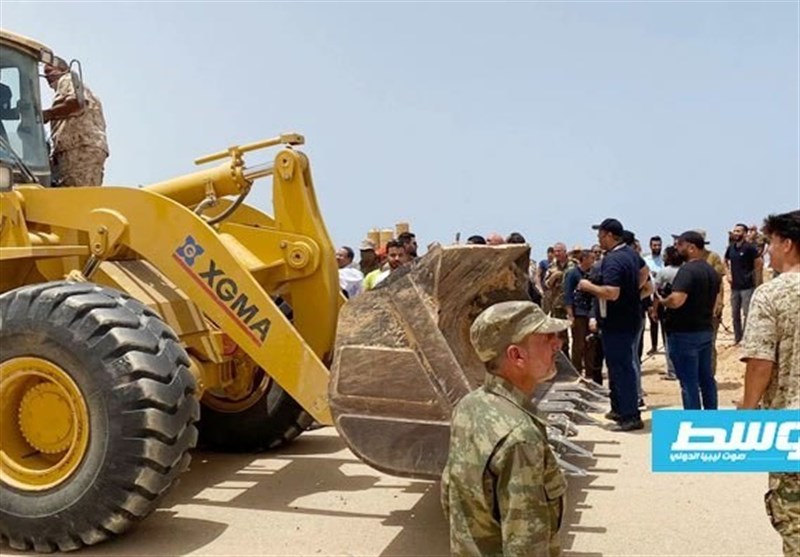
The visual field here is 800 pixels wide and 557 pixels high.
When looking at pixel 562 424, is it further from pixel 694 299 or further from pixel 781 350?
pixel 694 299

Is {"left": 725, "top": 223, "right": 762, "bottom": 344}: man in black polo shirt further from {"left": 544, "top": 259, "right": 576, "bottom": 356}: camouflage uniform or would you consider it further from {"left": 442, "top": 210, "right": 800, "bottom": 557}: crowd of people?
{"left": 442, "top": 210, "right": 800, "bottom": 557}: crowd of people

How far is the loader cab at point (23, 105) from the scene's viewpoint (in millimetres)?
6520

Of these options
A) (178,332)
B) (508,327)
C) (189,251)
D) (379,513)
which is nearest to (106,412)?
(178,332)

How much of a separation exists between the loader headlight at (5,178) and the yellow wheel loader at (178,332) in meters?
0.13

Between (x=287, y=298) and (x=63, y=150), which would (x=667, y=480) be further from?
(x=63, y=150)

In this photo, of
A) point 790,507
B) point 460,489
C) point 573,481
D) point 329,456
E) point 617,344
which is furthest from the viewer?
point 617,344

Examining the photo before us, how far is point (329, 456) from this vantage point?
7.06 metres

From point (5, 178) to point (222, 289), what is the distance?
146 centimetres

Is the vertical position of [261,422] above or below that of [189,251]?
below

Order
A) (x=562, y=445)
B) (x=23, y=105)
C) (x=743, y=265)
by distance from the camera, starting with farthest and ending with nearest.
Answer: (x=743, y=265) → (x=23, y=105) → (x=562, y=445)

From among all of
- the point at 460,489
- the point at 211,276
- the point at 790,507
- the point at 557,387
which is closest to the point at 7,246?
the point at 211,276

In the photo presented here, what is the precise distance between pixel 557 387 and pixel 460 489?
3.99 meters

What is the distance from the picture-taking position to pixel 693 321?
7863mm

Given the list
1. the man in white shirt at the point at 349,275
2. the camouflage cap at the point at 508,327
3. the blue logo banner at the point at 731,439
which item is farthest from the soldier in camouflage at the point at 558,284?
the camouflage cap at the point at 508,327
